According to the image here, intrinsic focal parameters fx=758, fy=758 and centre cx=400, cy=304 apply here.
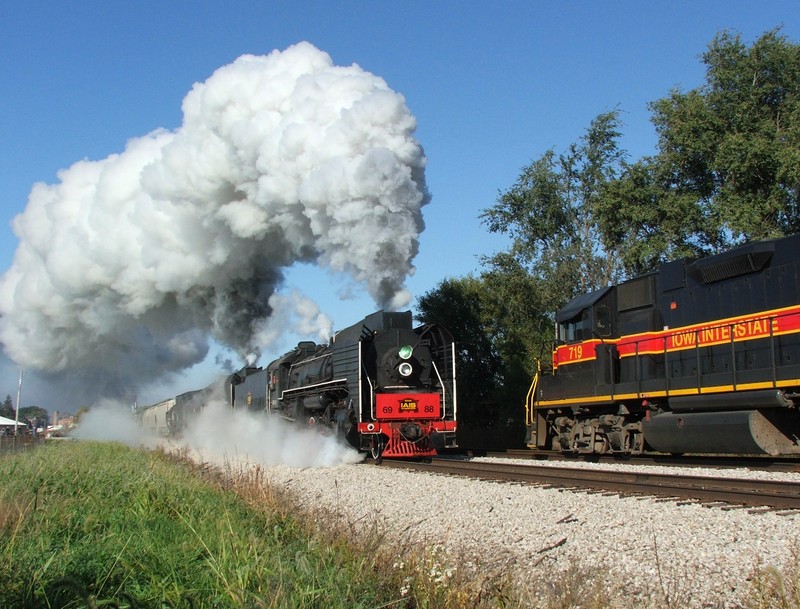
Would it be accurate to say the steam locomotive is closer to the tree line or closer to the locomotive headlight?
the locomotive headlight

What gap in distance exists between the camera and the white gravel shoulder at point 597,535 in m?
5.21

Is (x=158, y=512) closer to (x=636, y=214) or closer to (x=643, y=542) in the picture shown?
(x=643, y=542)

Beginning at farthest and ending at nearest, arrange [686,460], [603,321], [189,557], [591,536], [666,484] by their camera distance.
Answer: [603,321]
[686,460]
[666,484]
[591,536]
[189,557]

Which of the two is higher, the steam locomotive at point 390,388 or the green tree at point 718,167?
the green tree at point 718,167

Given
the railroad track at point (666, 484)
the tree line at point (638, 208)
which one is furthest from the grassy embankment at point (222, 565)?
the tree line at point (638, 208)

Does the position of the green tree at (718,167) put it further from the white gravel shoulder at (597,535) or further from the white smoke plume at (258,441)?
the white gravel shoulder at (597,535)

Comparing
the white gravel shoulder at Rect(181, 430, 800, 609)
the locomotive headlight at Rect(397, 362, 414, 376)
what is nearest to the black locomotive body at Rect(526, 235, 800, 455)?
the white gravel shoulder at Rect(181, 430, 800, 609)

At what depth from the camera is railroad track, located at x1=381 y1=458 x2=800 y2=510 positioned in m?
8.16

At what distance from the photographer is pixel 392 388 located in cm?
1523

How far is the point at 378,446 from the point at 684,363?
602cm

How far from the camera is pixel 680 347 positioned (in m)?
13.7

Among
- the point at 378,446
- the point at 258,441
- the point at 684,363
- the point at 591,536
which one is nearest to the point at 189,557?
the point at 591,536

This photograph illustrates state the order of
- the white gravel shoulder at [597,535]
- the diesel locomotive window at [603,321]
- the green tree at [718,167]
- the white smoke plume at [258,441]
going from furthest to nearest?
1. the green tree at [718,167]
2. the white smoke plume at [258,441]
3. the diesel locomotive window at [603,321]
4. the white gravel shoulder at [597,535]

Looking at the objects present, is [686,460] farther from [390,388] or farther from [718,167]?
[718,167]
